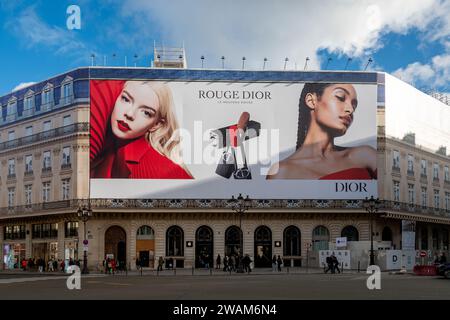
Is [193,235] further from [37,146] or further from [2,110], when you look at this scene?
[2,110]

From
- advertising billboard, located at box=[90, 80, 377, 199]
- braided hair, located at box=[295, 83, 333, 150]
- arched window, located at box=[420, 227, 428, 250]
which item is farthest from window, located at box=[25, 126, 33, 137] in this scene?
arched window, located at box=[420, 227, 428, 250]

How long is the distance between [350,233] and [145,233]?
65.4ft

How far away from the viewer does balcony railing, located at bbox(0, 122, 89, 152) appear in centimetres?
6769

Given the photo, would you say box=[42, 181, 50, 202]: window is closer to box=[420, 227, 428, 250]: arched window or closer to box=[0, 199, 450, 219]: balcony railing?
box=[0, 199, 450, 219]: balcony railing

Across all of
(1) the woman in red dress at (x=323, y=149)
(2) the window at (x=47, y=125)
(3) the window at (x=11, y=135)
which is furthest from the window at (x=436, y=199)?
(3) the window at (x=11, y=135)

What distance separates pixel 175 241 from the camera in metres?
67.4

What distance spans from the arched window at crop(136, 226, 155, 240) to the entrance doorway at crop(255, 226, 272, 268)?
33.2ft

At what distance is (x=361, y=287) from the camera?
3322cm

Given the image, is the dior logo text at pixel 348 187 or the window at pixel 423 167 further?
the window at pixel 423 167

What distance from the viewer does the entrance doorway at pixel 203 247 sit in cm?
6669

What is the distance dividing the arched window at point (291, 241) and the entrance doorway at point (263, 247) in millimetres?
1461

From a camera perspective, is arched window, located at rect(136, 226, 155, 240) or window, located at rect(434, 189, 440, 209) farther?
window, located at rect(434, 189, 440, 209)

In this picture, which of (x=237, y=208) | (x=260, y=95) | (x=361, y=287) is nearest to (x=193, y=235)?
(x=237, y=208)

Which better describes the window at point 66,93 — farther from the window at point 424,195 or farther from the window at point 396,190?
the window at point 424,195
